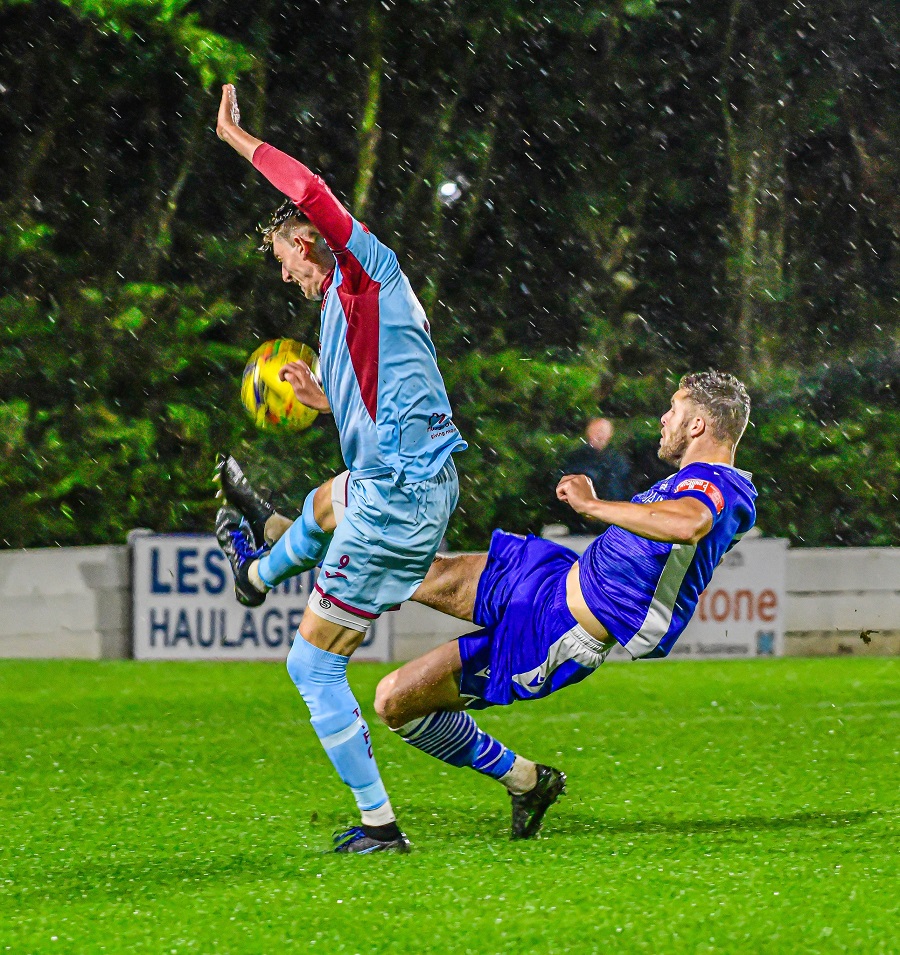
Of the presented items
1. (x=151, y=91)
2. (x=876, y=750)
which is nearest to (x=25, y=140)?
(x=151, y=91)

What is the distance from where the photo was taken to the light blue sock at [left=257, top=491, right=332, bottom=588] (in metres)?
4.77

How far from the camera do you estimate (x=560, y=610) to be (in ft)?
15.4

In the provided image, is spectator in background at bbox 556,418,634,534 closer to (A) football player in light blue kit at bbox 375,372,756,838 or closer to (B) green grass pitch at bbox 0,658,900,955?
(B) green grass pitch at bbox 0,658,900,955

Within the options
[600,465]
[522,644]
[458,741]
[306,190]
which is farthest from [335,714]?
[600,465]

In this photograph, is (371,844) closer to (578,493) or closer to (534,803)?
(534,803)

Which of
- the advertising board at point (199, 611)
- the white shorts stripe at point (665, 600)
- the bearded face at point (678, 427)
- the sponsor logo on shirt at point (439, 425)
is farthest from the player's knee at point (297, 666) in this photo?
the advertising board at point (199, 611)

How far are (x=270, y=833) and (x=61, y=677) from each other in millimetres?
6201

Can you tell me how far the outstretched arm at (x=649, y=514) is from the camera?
4176 millimetres

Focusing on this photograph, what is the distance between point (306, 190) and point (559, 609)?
4.95ft

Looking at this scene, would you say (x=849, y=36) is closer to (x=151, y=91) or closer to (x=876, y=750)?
(x=151, y=91)

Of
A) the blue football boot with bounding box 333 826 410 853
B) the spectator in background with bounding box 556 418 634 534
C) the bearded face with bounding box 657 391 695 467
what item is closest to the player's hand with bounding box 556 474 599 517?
the bearded face with bounding box 657 391 695 467

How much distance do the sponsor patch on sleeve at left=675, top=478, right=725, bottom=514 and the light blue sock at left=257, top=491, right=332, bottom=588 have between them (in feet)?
3.70

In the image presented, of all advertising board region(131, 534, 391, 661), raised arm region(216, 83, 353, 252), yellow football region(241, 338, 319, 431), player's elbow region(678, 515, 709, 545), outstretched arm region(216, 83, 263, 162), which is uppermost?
outstretched arm region(216, 83, 263, 162)

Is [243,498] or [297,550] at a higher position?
[243,498]
